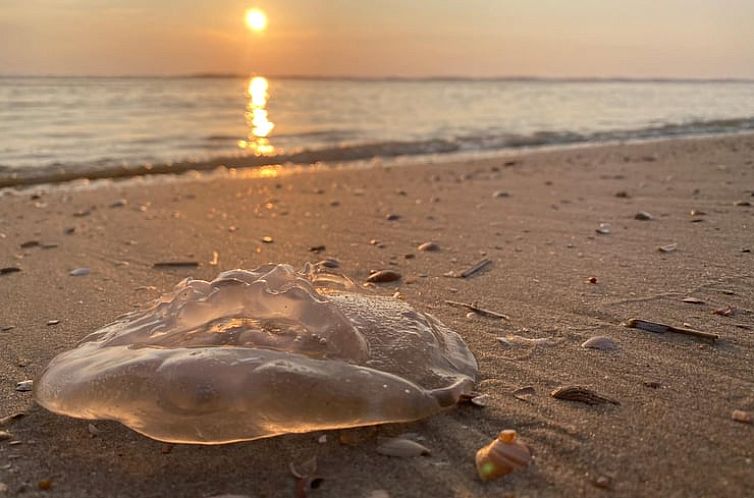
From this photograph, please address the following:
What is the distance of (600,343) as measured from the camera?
240 cm

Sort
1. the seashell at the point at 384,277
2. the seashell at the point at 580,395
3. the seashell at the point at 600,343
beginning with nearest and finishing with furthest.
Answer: the seashell at the point at 580,395
the seashell at the point at 600,343
the seashell at the point at 384,277

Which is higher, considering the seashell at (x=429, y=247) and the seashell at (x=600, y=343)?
the seashell at (x=600, y=343)

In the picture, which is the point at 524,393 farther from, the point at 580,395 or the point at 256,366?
the point at 256,366

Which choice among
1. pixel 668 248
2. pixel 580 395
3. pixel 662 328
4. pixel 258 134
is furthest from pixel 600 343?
pixel 258 134

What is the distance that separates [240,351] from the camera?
5.71ft

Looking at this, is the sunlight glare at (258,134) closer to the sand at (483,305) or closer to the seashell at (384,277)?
the sand at (483,305)

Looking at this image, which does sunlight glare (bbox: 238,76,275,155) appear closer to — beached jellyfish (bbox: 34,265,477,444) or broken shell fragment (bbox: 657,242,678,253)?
broken shell fragment (bbox: 657,242,678,253)

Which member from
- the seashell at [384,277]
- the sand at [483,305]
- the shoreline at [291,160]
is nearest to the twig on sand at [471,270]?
the sand at [483,305]

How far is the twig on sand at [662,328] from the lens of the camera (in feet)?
7.91

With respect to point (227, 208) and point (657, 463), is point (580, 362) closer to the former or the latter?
point (657, 463)

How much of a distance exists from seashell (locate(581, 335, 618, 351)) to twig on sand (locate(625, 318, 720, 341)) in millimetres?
206

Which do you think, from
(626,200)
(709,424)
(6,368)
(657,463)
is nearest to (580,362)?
(709,424)

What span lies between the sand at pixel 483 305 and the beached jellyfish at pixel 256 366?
11cm

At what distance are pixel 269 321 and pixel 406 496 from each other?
0.69m
